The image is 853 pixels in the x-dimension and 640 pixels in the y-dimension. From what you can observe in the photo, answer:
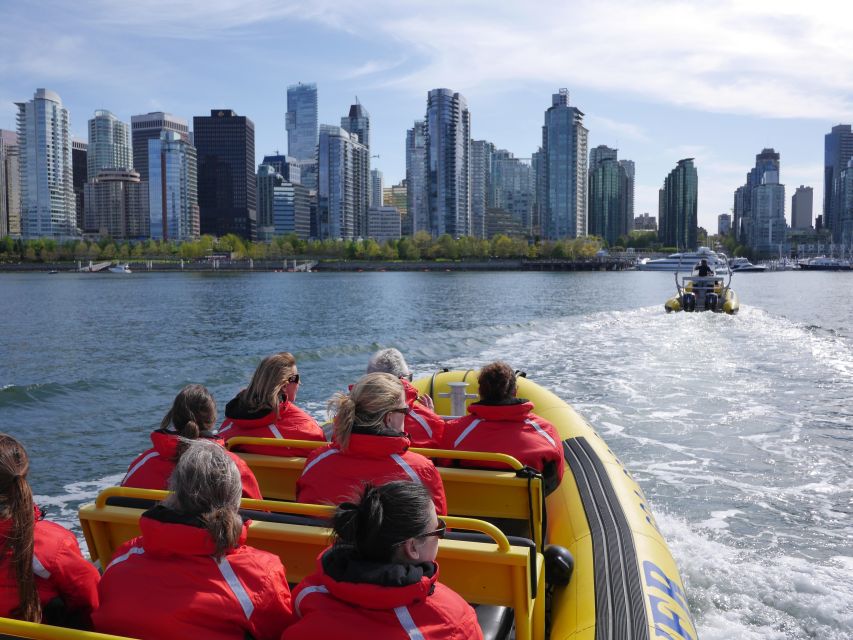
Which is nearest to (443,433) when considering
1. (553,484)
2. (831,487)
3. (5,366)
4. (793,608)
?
(553,484)

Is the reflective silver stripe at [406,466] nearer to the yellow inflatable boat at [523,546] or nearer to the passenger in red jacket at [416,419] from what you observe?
the yellow inflatable boat at [523,546]

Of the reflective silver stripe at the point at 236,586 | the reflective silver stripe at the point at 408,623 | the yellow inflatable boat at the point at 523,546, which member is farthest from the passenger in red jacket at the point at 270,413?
the reflective silver stripe at the point at 408,623

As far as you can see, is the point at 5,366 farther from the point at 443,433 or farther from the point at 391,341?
the point at 443,433

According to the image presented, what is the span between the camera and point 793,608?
5.99 meters

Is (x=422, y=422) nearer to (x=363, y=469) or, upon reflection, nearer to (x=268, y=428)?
(x=268, y=428)

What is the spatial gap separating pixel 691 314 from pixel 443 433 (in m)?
30.0

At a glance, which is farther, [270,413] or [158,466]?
[270,413]

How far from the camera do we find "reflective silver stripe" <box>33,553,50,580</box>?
2.93 metres

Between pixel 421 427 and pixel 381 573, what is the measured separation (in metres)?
3.32

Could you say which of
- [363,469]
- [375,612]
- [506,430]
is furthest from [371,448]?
[506,430]

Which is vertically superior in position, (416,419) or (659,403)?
(416,419)

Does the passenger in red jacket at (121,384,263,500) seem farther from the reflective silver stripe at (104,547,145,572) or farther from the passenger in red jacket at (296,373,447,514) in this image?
the reflective silver stripe at (104,547,145,572)

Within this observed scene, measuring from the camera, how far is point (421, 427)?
18.9 feet

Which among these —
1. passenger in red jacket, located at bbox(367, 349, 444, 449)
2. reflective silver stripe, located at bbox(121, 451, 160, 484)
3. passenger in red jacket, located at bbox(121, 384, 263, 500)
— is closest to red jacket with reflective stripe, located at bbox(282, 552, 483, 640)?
passenger in red jacket, located at bbox(121, 384, 263, 500)
